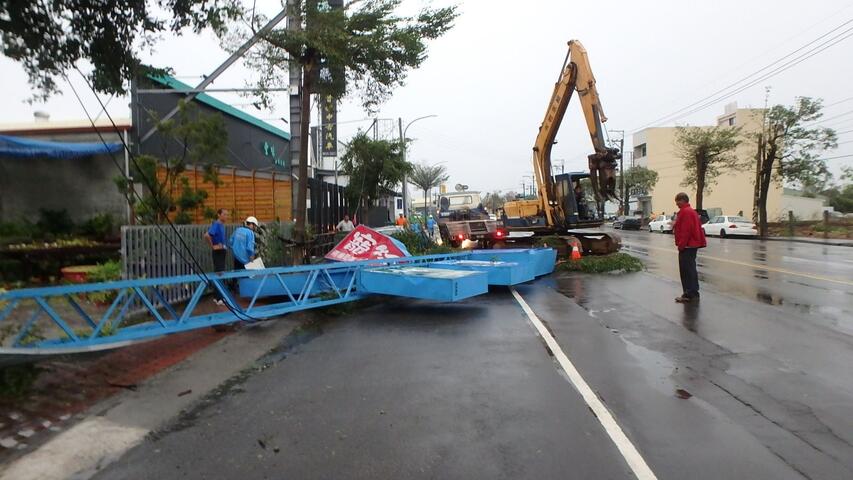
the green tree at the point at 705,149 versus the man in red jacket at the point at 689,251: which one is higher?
the green tree at the point at 705,149

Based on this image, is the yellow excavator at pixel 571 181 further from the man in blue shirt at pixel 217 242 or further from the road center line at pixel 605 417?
the man in blue shirt at pixel 217 242

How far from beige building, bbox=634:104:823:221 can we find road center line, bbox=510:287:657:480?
59.5m

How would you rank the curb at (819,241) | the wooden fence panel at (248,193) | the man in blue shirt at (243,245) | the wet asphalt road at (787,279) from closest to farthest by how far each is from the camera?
the man in blue shirt at (243,245) → the wet asphalt road at (787,279) → the wooden fence panel at (248,193) → the curb at (819,241)

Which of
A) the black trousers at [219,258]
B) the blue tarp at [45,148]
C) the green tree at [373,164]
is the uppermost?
the green tree at [373,164]

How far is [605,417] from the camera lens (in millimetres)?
4406

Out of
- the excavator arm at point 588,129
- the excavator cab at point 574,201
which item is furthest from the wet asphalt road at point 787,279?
the excavator arm at point 588,129

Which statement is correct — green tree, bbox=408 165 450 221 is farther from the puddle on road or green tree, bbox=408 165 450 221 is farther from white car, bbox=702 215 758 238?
Result: the puddle on road

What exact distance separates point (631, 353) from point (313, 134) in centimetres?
2531

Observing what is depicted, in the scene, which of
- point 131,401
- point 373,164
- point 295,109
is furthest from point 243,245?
point 373,164

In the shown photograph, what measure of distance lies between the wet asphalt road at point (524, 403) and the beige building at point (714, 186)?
58.1 meters

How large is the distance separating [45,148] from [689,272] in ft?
44.7

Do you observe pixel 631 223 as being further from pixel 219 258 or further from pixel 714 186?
pixel 219 258

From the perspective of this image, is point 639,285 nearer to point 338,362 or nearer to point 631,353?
point 631,353

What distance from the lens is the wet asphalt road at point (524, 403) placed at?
366 cm
